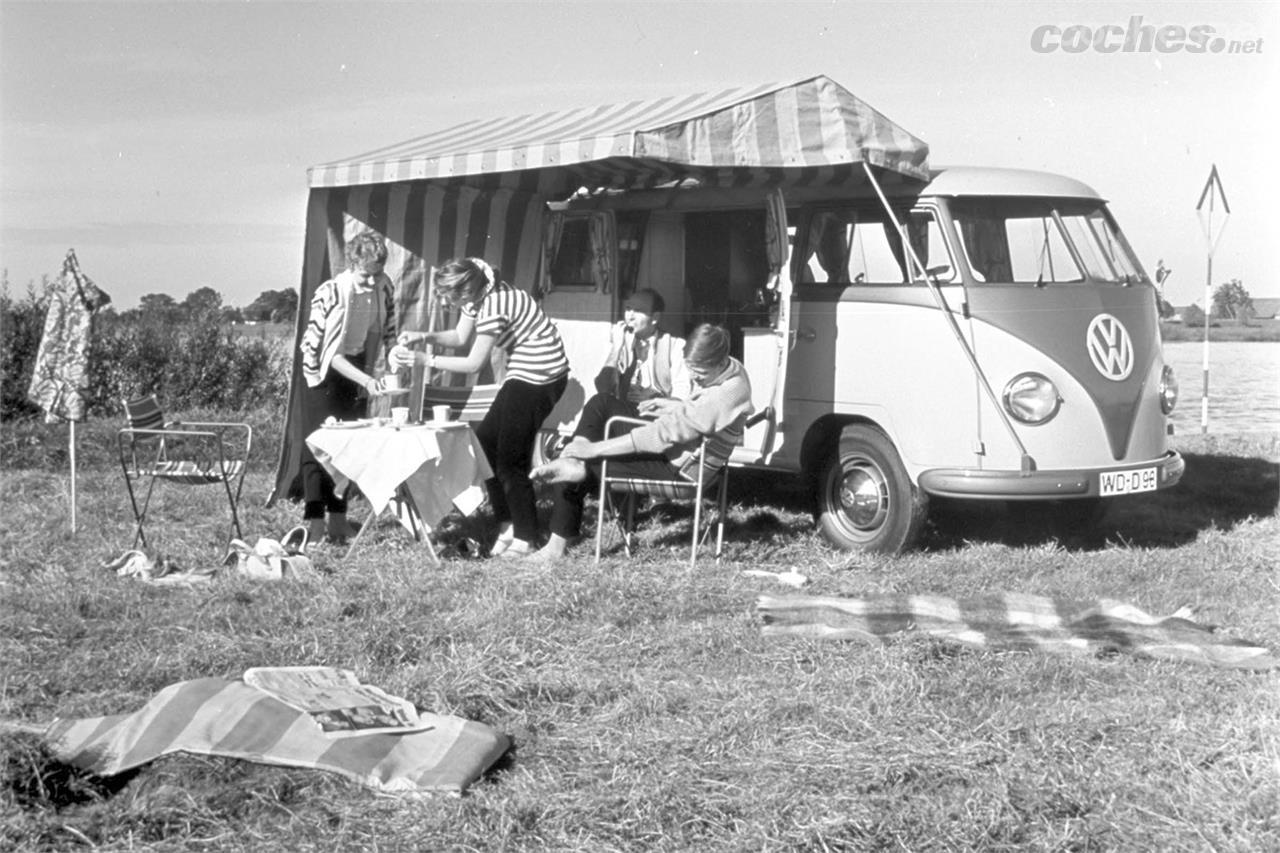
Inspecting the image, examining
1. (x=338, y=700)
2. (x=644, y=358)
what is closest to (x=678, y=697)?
(x=338, y=700)

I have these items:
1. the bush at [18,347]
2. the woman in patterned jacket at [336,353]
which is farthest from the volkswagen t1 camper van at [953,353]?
the bush at [18,347]

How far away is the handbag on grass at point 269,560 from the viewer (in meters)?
6.71

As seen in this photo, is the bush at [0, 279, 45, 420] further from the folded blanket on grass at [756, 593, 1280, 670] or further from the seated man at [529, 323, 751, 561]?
the folded blanket on grass at [756, 593, 1280, 670]

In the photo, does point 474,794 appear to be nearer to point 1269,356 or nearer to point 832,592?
point 832,592

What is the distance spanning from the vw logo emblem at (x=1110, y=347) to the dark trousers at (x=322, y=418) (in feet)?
12.5

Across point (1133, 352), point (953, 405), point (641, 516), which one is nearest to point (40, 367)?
point (641, 516)

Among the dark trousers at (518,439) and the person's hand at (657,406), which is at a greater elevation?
the person's hand at (657,406)

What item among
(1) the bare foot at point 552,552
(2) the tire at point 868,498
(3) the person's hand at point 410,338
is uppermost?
(3) the person's hand at point 410,338

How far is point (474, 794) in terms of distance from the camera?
3.92 meters

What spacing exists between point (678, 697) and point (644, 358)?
374cm

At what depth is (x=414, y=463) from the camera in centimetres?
687

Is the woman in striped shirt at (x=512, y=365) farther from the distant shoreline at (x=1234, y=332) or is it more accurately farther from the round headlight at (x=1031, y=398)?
the distant shoreline at (x=1234, y=332)

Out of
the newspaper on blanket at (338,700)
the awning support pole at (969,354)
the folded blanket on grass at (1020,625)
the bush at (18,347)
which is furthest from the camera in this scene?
the bush at (18,347)

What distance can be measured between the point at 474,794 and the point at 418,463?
10.2ft
